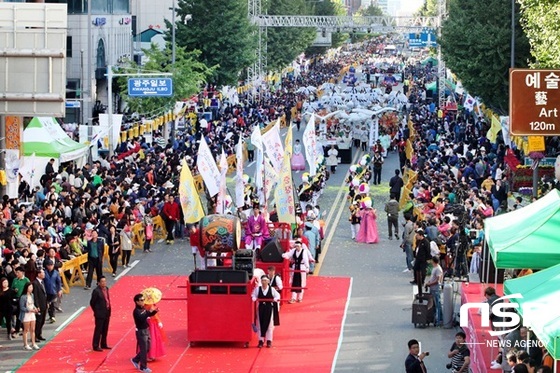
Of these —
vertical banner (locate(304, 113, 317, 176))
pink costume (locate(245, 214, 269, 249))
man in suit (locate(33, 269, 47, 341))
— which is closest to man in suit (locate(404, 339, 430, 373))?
man in suit (locate(33, 269, 47, 341))

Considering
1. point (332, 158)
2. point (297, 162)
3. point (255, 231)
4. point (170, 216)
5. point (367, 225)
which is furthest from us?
point (332, 158)

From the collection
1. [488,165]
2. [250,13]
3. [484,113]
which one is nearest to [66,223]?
[488,165]

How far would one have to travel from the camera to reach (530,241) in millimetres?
22000

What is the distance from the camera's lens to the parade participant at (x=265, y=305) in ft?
79.8

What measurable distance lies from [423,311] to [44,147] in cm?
1962

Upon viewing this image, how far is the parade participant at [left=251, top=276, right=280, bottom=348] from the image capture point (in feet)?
79.8

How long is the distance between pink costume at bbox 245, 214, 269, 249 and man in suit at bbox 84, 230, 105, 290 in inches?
121

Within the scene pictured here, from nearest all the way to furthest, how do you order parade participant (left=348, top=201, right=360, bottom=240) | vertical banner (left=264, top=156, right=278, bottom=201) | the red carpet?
the red carpet, vertical banner (left=264, top=156, right=278, bottom=201), parade participant (left=348, top=201, right=360, bottom=240)

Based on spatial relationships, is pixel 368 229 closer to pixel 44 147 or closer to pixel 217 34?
pixel 44 147

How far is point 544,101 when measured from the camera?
95.4 ft

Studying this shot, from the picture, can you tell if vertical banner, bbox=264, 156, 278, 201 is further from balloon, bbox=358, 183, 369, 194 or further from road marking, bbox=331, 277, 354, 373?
balloon, bbox=358, 183, 369, 194

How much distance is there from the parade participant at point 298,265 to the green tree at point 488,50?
30110mm

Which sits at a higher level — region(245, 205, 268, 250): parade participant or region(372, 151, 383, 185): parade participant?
region(372, 151, 383, 185): parade participant

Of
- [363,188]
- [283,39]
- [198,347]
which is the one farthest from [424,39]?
[198,347]
